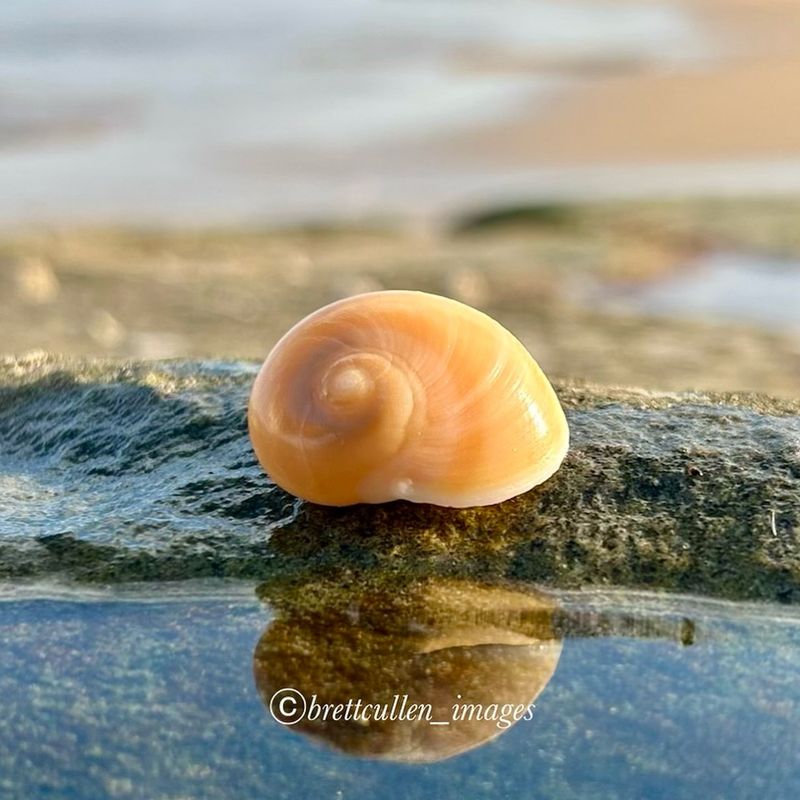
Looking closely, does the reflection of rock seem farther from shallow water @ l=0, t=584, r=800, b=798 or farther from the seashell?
the seashell

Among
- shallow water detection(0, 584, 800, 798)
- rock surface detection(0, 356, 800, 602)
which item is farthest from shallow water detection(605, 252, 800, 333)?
shallow water detection(0, 584, 800, 798)

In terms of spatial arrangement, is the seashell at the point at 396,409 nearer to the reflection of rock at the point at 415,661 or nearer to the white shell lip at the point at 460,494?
the white shell lip at the point at 460,494

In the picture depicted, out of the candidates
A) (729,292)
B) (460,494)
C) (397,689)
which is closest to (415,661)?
(397,689)

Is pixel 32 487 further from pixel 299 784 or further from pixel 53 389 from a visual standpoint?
pixel 299 784

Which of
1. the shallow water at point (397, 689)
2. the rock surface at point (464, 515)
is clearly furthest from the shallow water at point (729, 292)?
the shallow water at point (397, 689)

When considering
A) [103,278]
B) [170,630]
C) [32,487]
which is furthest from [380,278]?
[170,630]

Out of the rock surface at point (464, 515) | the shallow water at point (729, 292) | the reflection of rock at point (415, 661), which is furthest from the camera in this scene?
the shallow water at point (729, 292)

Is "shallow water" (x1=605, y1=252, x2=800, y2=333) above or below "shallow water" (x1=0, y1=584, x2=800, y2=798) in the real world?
below

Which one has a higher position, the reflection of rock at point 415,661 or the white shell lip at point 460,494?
the white shell lip at point 460,494
